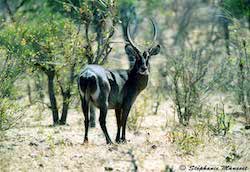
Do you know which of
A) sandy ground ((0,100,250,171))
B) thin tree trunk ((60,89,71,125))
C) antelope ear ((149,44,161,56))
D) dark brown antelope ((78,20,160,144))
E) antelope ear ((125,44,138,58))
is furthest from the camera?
thin tree trunk ((60,89,71,125))

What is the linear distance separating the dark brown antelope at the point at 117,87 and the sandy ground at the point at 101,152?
0.67 metres

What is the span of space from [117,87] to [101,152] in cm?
190

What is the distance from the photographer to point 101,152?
11.1 m

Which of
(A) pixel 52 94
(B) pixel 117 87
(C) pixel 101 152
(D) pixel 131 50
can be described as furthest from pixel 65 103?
(C) pixel 101 152

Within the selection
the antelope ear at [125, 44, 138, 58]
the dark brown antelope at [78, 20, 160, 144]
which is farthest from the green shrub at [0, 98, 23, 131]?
the antelope ear at [125, 44, 138, 58]

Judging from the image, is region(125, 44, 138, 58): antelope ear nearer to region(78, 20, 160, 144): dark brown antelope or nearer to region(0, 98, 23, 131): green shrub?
region(78, 20, 160, 144): dark brown antelope

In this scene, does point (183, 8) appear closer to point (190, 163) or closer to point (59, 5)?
point (59, 5)

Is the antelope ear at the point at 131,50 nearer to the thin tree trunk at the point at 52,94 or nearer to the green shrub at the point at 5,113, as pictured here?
the green shrub at the point at 5,113

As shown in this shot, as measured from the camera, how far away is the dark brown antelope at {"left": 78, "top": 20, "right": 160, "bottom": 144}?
11648mm

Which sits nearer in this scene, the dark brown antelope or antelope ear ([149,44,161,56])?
the dark brown antelope

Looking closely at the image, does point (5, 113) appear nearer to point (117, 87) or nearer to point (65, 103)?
point (117, 87)

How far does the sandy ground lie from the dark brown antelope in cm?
67

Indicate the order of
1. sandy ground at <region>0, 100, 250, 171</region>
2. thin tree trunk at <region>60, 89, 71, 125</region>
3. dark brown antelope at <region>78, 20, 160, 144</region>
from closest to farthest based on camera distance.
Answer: sandy ground at <region>0, 100, 250, 171</region> < dark brown antelope at <region>78, 20, 160, 144</region> < thin tree trunk at <region>60, 89, 71, 125</region>

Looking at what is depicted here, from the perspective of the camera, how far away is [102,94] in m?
11.7
